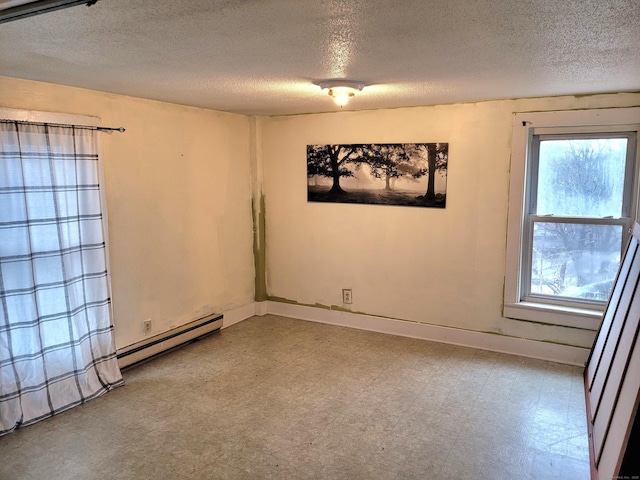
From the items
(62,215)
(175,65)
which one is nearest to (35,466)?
(62,215)

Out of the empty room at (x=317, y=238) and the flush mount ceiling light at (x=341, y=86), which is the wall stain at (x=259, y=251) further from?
the flush mount ceiling light at (x=341, y=86)

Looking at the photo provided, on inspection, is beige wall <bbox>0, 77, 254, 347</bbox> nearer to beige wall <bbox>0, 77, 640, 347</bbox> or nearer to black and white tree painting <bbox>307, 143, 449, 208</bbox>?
beige wall <bbox>0, 77, 640, 347</bbox>

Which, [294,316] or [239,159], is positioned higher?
[239,159]

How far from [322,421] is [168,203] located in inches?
86.1

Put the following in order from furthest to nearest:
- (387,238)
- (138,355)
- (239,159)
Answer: (239,159) < (387,238) < (138,355)

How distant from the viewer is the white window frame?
3.37 metres

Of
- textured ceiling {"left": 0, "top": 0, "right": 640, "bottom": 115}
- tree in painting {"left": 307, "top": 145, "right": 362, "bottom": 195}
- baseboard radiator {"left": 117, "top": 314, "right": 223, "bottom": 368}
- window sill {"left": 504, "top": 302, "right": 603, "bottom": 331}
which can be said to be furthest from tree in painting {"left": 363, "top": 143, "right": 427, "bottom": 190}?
baseboard radiator {"left": 117, "top": 314, "right": 223, "bottom": 368}

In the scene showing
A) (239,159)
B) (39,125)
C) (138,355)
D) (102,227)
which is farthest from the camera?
(239,159)

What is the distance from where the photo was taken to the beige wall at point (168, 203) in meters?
3.39

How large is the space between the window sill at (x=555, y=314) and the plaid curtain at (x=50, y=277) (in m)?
3.19

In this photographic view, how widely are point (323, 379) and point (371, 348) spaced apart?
0.75 meters

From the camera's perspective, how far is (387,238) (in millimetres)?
4344

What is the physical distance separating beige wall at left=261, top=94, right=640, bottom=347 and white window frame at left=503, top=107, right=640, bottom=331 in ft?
0.20

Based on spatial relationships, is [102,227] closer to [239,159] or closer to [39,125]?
[39,125]
